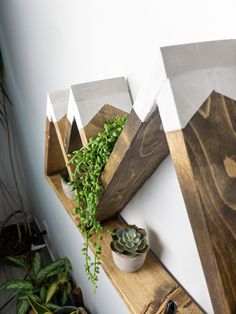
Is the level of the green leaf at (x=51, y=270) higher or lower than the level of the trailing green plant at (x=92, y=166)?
lower

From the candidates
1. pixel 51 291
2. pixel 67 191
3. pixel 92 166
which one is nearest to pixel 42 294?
pixel 51 291

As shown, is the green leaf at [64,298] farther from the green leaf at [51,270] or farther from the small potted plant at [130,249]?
the small potted plant at [130,249]

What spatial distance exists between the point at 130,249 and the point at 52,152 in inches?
15.5

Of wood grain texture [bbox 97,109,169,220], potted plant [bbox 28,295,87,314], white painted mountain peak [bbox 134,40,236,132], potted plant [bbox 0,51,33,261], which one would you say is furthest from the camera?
potted plant [bbox 0,51,33,261]

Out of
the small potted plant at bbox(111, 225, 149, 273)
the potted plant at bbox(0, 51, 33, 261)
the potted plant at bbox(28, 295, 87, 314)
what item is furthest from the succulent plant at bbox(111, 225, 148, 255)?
the potted plant at bbox(0, 51, 33, 261)

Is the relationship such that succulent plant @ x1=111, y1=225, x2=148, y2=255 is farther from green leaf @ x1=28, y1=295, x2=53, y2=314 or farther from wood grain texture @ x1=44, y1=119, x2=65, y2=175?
green leaf @ x1=28, y1=295, x2=53, y2=314

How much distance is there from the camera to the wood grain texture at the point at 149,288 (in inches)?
20.4

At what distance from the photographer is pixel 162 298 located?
538 mm

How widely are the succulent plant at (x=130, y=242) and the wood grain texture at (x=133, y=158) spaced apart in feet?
0.26

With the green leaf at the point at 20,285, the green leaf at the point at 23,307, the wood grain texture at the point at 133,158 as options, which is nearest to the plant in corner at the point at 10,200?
the green leaf at the point at 20,285

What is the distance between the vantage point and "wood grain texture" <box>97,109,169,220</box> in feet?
1.22

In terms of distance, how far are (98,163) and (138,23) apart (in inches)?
10.3

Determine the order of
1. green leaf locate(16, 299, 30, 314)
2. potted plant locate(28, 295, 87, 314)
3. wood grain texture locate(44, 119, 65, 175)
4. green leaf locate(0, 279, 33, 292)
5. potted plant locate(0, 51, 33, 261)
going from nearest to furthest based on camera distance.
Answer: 1. wood grain texture locate(44, 119, 65, 175)
2. potted plant locate(28, 295, 87, 314)
3. green leaf locate(16, 299, 30, 314)
4. green leaf locate(0, 279, 33, 292)
5. potted plant locate(0, 51, 33, 261)

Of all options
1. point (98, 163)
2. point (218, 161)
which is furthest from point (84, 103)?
point (218, 161)
